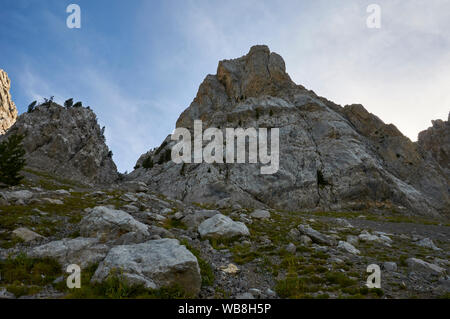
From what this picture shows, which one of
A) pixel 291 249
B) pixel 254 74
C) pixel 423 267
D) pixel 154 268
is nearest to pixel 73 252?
pixel 154 268

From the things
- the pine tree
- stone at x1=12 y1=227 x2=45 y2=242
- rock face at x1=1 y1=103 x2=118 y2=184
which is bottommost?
stone at x1=12 y1=227 x2=45 y2=242

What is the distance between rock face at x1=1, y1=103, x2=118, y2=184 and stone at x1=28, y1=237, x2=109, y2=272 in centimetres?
8712

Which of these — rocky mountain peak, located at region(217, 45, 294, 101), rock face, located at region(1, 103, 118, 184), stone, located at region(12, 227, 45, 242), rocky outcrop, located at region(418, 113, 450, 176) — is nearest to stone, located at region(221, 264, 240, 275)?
stone, located at region(12, 227, 45, 242)

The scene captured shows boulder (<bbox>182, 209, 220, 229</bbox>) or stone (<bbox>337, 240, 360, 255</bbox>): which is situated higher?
boulder (<bbox>182, 209, 220, 229</bbox>)

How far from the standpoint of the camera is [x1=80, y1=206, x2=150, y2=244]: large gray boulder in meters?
12.7

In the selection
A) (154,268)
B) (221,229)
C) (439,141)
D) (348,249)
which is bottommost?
(348,249)

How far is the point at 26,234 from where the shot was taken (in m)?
13.4

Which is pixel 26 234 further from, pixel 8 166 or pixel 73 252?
pixel 8 166

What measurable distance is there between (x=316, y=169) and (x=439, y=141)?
114703 millimetres

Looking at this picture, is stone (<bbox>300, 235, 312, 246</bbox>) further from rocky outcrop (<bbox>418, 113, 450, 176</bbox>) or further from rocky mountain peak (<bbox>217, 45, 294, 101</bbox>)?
rocky outcrop (<bbox>418, 113, 450, 176</bbox>)

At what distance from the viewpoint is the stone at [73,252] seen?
10.4 m

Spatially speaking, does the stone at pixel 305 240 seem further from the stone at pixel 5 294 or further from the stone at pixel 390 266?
the stone at pixel 5 294
